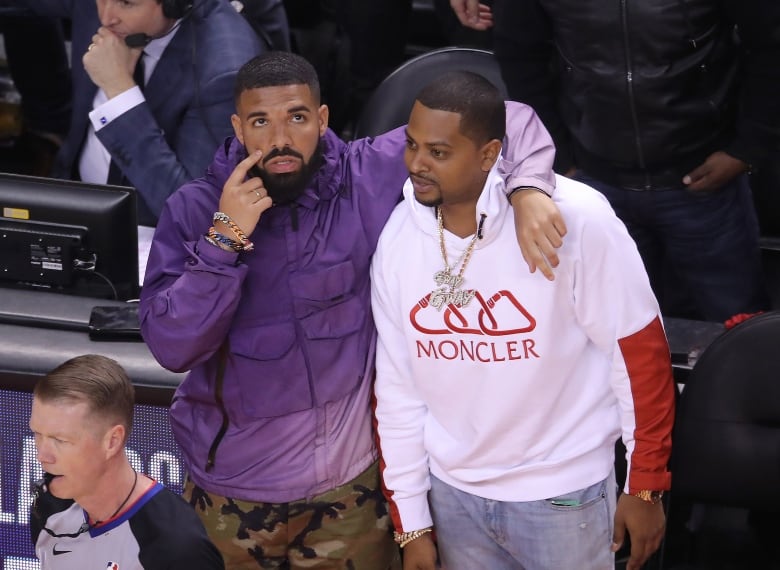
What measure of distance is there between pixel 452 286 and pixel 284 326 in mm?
343

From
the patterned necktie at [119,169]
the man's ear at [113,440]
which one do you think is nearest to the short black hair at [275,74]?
the man's ear at [113,440]

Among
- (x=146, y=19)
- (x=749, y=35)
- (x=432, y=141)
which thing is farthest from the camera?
(x=146, y=19)

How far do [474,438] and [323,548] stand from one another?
397mm

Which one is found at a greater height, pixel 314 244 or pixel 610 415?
pixel 314 244

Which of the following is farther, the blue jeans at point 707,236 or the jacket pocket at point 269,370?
the blue jeans at point 707,236

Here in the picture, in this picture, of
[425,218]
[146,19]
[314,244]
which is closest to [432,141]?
[425,218]

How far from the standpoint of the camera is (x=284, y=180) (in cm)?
257

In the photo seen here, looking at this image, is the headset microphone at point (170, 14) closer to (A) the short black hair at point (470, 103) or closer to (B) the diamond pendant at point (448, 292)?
(A) the short black hair at point (470, 103)

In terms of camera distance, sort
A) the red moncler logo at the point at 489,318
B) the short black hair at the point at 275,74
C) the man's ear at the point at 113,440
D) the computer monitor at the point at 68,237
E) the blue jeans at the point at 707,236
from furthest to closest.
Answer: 1. the blue jeans at the point at 707,236
2. the computer monitor at the point at 68,237
3. the short black hair at the point at 275,74
4. the red moncler logo at the point at 489,318
5. the man's ear at the point at 113,440

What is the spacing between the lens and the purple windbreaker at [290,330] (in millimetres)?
2584

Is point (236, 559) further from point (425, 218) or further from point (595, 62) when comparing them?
point (595, 62)

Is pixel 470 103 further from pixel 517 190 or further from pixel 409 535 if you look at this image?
pixel 409 535

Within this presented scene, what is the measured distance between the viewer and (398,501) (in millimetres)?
2635

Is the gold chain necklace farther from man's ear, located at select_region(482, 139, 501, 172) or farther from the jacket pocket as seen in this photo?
the jacket pocket
